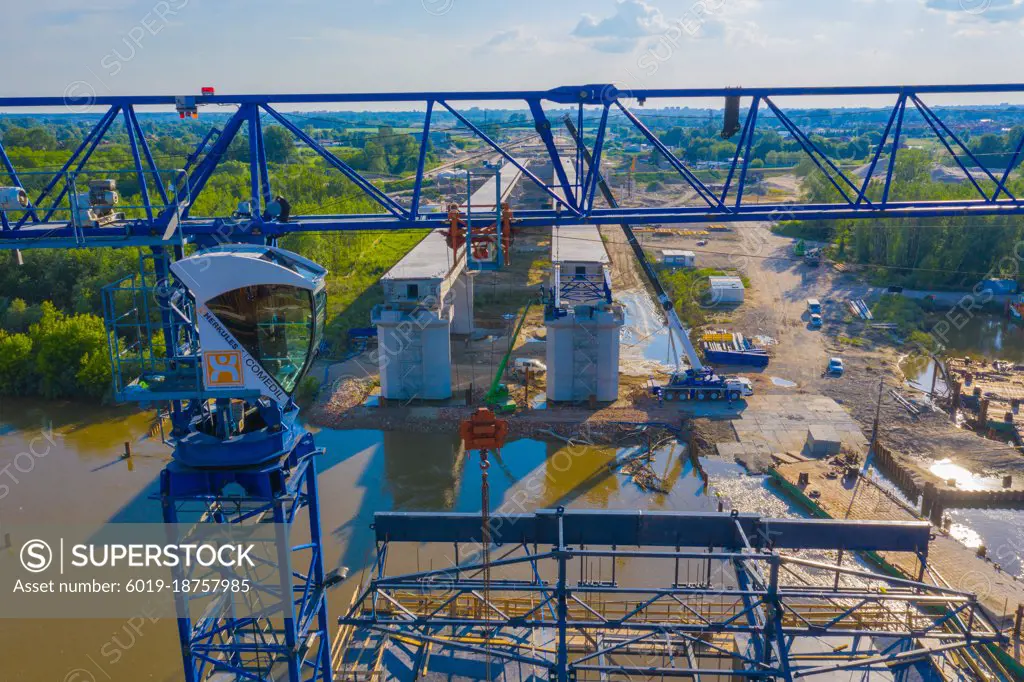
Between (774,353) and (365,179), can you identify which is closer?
(365,179)

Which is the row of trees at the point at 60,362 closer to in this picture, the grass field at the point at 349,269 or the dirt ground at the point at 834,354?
the grass field at the point at 349,269

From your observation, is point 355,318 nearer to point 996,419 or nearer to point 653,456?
point 653,456

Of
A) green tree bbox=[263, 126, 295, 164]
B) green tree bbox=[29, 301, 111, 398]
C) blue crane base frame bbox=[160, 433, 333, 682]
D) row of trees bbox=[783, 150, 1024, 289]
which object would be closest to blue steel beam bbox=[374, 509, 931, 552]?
blue crane base frame bbox=[160, 433, 333, 682]

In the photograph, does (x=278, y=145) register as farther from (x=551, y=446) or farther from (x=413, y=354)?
(x=551, y=446)

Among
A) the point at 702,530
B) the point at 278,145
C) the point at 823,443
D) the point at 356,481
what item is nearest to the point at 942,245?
the point at 823,443

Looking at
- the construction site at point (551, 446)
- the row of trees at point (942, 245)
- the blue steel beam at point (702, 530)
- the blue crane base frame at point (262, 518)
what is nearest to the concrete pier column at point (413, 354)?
the construction site at point (551, 446)

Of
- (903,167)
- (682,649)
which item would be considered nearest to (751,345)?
(682,649)
